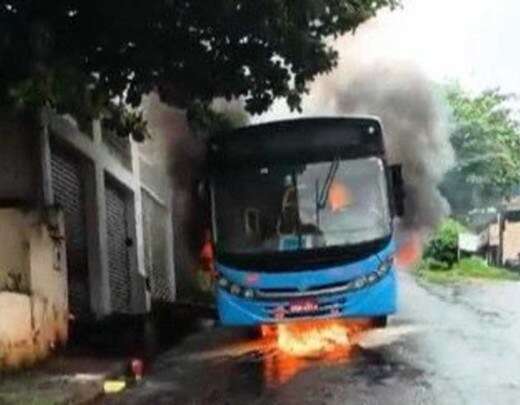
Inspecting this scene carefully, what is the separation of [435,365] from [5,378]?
463 cm

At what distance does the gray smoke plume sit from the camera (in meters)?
22.1

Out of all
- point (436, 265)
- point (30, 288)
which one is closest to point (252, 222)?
point (30, 288)

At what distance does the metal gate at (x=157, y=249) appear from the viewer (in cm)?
2262

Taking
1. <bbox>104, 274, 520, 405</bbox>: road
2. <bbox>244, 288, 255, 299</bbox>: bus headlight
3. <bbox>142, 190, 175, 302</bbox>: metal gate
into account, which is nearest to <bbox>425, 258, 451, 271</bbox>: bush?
<bbox>142, 190, 175, 302</bbox>: metal gate

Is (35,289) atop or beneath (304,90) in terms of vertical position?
beneath

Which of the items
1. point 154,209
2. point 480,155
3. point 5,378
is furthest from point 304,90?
point 480,155

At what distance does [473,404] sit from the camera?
8094 millimetres

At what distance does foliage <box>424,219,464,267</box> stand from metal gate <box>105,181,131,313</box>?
21.1 metres

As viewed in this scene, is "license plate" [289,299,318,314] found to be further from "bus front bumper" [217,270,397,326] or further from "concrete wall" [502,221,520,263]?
"concrete wall" [502,221,520,263]

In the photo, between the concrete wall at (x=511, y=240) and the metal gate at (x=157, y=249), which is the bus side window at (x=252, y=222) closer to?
the metal gate at (x=157, y=249)

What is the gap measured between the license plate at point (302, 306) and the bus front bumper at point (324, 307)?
0.05 metres

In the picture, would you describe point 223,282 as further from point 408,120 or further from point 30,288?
point 408,120

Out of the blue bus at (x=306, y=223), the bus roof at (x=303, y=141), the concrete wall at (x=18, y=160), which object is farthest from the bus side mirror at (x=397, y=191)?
the concrete wall at (x=18, y=160)

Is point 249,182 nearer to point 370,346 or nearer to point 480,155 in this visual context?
point 370,346
